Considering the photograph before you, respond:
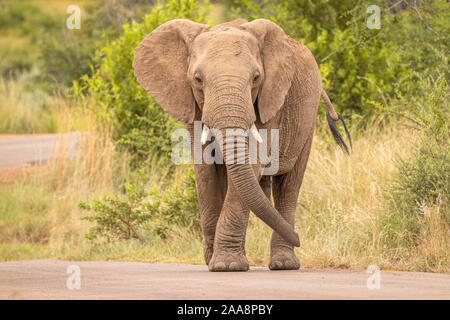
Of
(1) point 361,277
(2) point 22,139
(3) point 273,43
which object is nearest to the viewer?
(1) point 361,277

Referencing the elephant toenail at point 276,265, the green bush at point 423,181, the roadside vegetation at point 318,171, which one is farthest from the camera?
the roadside vegetation at point 318,171

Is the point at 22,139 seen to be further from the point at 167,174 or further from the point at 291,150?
the point at 291,150

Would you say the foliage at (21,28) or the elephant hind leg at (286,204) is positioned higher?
the foliage at (21,28)

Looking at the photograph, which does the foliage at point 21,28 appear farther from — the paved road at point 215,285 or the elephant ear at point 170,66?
the paved road at point 215,285

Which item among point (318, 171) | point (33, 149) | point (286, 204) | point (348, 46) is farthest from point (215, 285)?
point (33, 149)

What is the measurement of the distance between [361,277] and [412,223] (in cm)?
234

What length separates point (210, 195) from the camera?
7.92m

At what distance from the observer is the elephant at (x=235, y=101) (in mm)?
7164

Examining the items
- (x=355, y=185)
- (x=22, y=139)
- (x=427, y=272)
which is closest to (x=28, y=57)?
(x=22, y=139)

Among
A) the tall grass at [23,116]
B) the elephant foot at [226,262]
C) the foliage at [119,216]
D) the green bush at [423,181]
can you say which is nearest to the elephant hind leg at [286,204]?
the elephant foot at [226,262]

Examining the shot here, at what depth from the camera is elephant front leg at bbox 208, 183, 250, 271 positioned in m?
7.48

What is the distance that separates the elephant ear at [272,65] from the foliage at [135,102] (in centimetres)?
623

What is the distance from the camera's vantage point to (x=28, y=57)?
4350cm

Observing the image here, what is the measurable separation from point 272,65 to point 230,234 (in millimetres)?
1558
